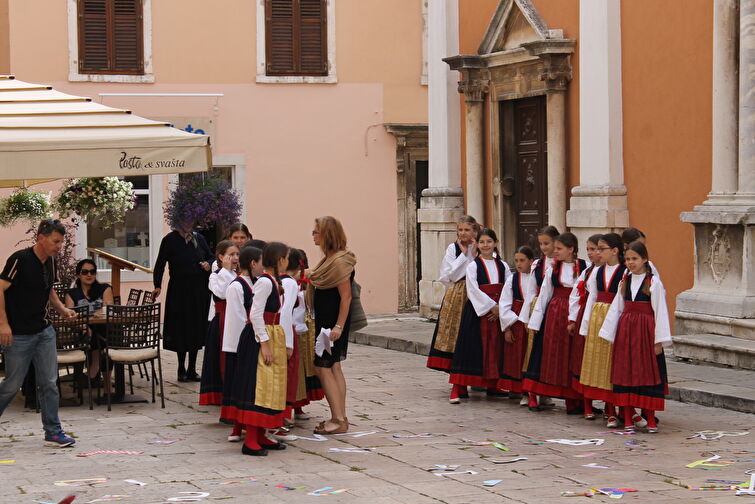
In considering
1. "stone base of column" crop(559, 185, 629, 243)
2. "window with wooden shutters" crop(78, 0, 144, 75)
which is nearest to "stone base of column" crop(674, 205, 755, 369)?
"stone base of column" crop(559, 185, 629, 243)

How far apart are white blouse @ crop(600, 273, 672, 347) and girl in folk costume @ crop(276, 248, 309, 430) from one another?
7.41ft

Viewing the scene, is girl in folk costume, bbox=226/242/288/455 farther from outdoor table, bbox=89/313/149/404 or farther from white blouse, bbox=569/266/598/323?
outdoor table, bbox=89/313/149/404

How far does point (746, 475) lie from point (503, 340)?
349 centimetres

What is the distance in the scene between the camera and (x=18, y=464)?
8.54 meters

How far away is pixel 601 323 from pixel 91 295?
4.60 metres

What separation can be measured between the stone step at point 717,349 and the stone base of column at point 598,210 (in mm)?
2062

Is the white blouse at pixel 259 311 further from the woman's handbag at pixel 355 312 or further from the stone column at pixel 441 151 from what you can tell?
the stone column at pixel 441 151

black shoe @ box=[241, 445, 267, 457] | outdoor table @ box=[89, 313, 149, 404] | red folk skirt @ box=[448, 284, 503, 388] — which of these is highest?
red folk skirt @ box=[448, 284, 503, 388]

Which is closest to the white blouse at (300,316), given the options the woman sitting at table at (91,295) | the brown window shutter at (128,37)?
the woman sitting at table at (91,295)

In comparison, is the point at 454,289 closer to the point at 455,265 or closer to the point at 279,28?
the point at 455,265

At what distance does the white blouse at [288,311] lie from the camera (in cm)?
891

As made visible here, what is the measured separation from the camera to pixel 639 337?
946 centimetres

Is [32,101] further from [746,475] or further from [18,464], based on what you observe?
[746,475]

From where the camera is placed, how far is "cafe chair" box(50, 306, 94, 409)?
10844 millimetres
